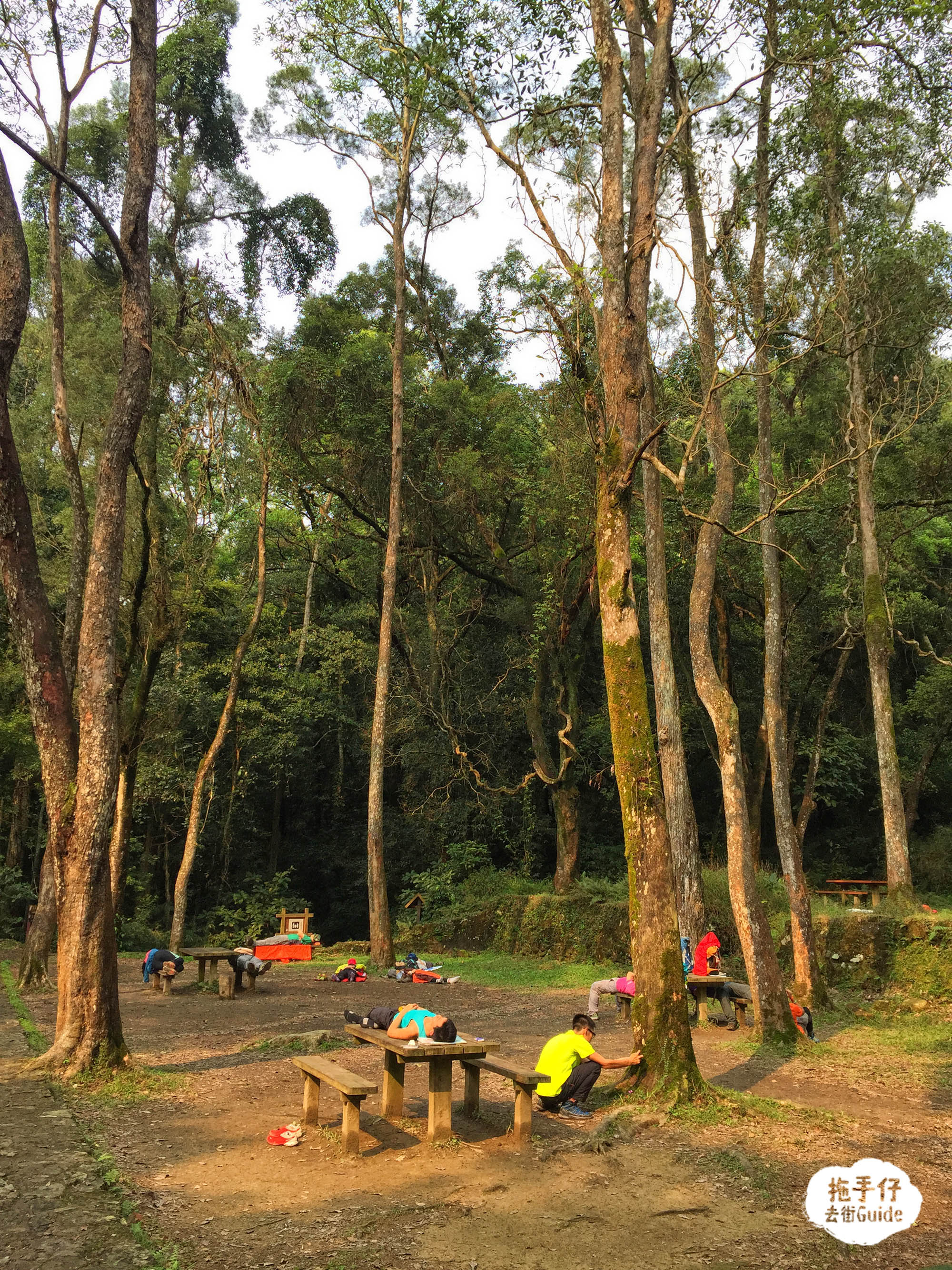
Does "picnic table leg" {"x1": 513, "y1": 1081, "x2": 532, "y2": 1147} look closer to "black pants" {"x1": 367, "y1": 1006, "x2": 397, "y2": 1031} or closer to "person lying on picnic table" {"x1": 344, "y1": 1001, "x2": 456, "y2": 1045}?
"person lying on picnic table" {"x1": 344, "y1": 1001, "x2": 456, "y2": 1045}

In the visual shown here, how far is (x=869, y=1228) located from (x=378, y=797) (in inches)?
496

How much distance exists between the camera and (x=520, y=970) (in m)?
16.3

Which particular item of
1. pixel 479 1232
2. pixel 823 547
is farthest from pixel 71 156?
pixel 479 1232

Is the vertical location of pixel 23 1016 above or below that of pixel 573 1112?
below

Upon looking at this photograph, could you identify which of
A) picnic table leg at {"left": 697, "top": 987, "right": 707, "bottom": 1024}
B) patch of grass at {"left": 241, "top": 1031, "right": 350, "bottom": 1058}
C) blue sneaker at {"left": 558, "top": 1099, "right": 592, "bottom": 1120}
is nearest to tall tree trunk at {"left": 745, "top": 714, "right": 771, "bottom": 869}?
picnic table leg at {"left": 697, "top": 987, "right": 707, "bottom": 1024}

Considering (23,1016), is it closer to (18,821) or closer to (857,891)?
(18,821)

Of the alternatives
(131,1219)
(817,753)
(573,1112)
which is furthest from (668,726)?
(817,753)

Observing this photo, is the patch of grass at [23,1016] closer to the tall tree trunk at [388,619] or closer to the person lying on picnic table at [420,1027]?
the person lying on picnic table at [420,1027]

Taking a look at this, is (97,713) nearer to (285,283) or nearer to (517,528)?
(517,528)

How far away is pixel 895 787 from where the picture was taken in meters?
14.6

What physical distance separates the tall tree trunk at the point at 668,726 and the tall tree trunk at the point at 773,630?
1251mm

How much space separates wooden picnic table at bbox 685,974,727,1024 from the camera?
431 inches

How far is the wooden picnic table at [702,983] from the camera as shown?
35.9 feet

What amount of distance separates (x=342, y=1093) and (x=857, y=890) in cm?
1991
